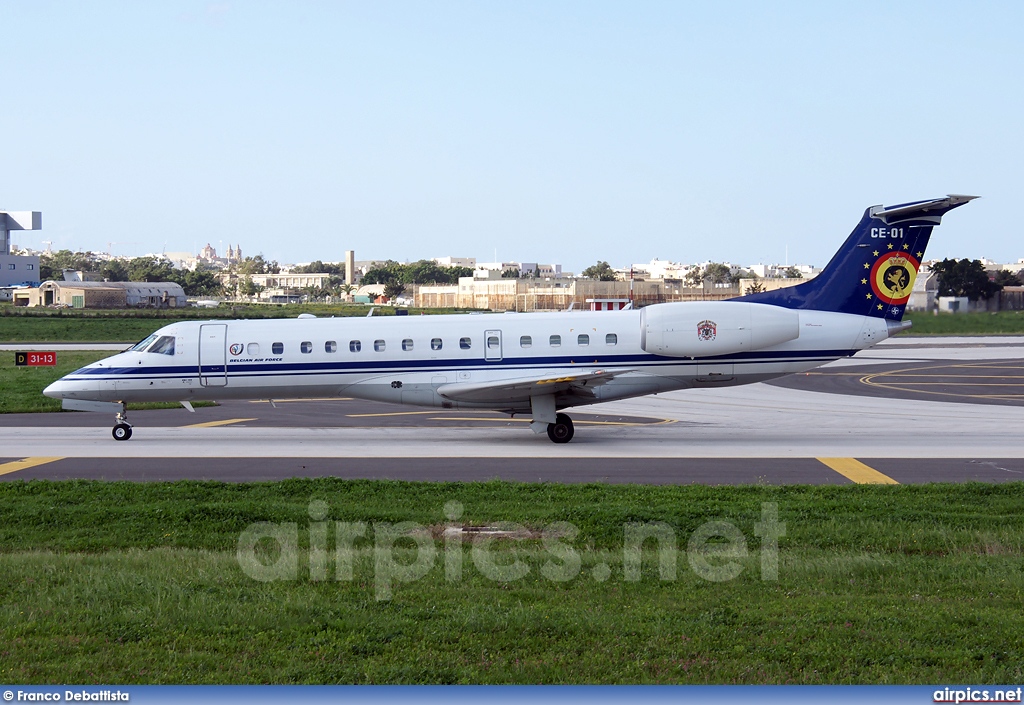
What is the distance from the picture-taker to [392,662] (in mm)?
8250

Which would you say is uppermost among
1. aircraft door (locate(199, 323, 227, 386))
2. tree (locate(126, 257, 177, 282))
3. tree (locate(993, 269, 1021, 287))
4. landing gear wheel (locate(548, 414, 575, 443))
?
tree (locate(126, 257, 177, 282))

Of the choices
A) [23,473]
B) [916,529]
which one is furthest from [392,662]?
[23,473]

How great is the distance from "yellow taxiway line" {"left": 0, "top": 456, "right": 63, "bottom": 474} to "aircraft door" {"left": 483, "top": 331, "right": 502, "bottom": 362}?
1008 centimetres

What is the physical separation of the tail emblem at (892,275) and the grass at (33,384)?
2154cm

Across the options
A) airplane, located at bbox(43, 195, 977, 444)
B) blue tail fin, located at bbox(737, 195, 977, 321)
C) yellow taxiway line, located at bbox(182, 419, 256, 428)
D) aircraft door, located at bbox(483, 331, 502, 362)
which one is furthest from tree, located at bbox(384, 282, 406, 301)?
blue tail fin, located at bbox(737, 195, 977, 321)

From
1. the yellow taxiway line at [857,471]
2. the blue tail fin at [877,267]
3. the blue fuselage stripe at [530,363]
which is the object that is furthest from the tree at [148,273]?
the yellow taxiway line at [857,471]

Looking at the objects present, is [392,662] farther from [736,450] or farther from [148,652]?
[736,450]

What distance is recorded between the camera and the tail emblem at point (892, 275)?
2486cm

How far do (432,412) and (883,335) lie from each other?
13727mm

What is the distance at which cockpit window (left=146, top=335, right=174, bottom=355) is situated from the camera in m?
25.0

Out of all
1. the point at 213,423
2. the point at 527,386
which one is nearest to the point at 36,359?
the point at 213,423

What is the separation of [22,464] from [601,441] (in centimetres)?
1314

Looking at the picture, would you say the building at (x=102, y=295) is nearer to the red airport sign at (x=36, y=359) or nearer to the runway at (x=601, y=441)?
the red airport sign at (x=36, y=359)

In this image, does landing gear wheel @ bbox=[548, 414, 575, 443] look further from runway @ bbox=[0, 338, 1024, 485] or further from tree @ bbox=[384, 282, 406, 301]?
tree @ bbox=[384, 282, 406, 301]
